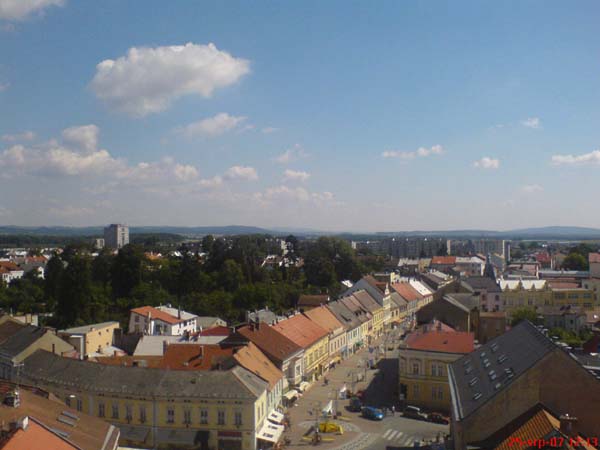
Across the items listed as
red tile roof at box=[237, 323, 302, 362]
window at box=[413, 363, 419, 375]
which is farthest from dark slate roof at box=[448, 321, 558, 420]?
red tile roof at box=[237, 323, 302, 362]

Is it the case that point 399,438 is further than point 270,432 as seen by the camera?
Yes

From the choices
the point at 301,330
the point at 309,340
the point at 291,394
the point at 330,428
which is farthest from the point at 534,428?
the point at 301,330

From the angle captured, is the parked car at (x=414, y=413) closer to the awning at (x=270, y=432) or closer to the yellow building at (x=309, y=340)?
the awning at (x=270, y=432)

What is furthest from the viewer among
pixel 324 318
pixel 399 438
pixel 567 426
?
pixel 324 318

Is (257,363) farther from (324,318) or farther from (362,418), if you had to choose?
(324,318)

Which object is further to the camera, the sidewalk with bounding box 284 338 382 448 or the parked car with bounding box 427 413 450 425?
the parked car with bounding box 427 413 450 425

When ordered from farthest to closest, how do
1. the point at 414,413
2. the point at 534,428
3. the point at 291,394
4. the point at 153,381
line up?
the point at 291,394 → the point at 414,413 → the point at 153,381 → the point at 534,428

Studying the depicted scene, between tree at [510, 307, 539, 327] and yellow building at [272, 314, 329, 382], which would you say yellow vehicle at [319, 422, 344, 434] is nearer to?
yellow building at [272, 314, 329, 382]
